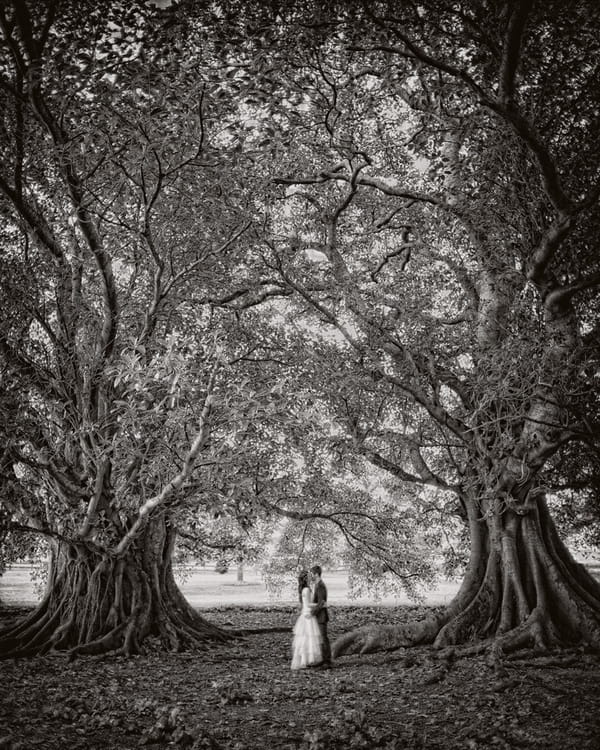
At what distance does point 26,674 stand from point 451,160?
36.2 ft

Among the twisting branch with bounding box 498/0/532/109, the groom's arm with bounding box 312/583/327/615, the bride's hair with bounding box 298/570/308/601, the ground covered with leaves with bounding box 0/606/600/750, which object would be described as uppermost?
the twisting branch with bounding box 498/0/532/109

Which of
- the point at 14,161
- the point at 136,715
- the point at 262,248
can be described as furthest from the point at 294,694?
the point at 14,161

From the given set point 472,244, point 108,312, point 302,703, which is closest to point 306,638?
point 302,703

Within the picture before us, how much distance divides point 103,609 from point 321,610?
4749mm

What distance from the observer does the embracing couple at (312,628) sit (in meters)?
10.5

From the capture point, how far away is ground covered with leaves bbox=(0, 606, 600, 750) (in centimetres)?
572

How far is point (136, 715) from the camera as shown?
265 inches

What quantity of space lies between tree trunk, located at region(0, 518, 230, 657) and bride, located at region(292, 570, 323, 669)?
3.07 metres

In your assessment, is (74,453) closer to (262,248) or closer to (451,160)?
(262,248)

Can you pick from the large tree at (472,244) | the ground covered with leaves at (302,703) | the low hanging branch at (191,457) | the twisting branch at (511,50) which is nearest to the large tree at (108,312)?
the low hanging branch at (191,457)

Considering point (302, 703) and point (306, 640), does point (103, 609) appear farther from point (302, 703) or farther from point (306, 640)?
point (302, 703)

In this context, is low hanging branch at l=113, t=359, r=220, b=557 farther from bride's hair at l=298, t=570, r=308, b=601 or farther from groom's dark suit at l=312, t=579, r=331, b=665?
groom's dark suit at l=312, t=579, r=331, b=665

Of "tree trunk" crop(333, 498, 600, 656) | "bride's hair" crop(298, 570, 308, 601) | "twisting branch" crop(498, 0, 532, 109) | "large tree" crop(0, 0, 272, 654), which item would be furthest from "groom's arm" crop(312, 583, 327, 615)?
"twisting branch" crop(498, 0, 532, 109)

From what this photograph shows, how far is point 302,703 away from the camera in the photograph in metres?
7.71
